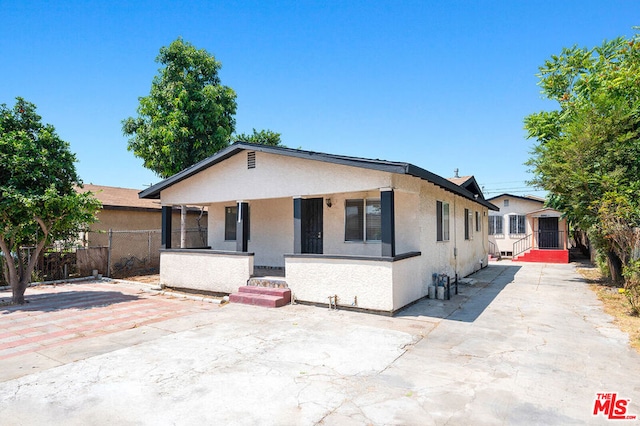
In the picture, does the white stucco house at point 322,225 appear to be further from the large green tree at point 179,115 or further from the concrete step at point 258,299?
the large green tree at point 179,115

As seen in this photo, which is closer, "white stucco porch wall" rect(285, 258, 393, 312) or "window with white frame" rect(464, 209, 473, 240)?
"white stucco porch wall" rect(285, 258, 393, 312)

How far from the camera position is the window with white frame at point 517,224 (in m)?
23.9

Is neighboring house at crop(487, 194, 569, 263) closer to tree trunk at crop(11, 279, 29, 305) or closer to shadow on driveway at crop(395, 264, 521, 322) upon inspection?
shadow on driveway at crop(395, 264, 521, 322)

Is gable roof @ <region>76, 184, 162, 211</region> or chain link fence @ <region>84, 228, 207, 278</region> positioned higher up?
gable roof @ <region>76, 184, 162, 211</region>

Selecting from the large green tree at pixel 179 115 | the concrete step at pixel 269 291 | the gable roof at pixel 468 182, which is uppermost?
the large green tree at pixel 179 115

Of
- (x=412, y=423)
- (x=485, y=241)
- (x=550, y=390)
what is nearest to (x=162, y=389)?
(x=412, y=423)

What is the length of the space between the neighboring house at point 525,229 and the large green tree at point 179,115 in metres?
19.3

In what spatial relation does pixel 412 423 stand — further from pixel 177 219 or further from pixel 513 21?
pixel 177 219

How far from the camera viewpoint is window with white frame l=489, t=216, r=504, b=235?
24.7m

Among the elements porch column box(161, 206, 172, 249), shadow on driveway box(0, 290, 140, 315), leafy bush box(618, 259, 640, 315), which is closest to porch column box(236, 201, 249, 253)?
porch column box(161, 206, 172, 249)

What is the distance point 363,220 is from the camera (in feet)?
32.9

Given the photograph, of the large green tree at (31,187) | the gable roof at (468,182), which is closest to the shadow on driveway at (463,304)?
the gable roof at (468,182)

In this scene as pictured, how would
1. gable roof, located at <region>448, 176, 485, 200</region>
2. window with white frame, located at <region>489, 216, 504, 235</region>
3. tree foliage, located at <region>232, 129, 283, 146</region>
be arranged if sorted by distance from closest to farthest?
gable roof, located at <region>448, 176, 485, 200</region> < window with white frame, located at <region>489, 216, 504, 235</region> < tree foliage, located at <region>232, 129, 283, 146</region>

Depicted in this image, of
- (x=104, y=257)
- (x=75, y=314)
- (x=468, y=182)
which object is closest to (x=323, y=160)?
(x=75, y=314)
